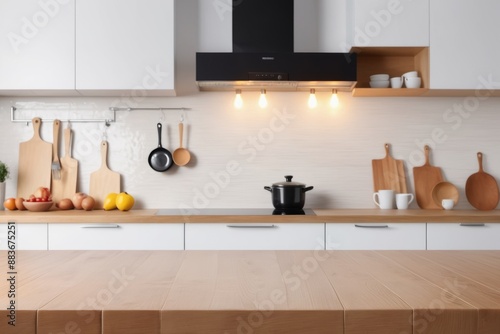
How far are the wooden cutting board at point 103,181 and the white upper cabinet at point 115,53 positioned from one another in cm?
56

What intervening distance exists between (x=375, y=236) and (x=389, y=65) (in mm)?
1300

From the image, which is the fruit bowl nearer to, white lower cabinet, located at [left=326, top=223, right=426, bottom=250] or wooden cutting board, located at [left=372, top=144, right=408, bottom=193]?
white lower cabinet, located at [left=326, top=223, right=426, bottom=250]

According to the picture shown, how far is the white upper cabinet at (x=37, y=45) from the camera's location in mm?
3154

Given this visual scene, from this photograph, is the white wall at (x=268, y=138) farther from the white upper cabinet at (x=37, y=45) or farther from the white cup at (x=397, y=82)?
the white upper cabinet at (x=37, y=45)

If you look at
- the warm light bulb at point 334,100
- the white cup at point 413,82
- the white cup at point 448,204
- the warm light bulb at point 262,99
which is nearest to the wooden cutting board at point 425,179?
the white cup at point 448,204

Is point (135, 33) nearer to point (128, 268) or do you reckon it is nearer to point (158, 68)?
point (158, 68)

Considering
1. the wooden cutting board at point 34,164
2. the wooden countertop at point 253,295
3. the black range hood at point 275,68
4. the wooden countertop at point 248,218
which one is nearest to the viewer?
the wooden countertop at point 253,295

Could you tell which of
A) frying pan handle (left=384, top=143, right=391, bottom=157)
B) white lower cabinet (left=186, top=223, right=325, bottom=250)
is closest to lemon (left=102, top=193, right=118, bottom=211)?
white lower cabinet (left=186, top=223, right=325, bottom=250)

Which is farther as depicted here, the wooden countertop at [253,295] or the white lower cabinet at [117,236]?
the white lower cabinet at [117,236]

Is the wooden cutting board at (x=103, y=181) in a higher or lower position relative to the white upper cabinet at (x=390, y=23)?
lower

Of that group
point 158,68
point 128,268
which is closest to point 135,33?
point 158,68

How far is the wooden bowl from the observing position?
349 cm

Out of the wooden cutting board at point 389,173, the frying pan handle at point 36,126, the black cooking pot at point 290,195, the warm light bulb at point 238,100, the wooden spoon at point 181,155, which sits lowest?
the black cooking pot at point 290,195

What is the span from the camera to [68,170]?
352 centimetres
